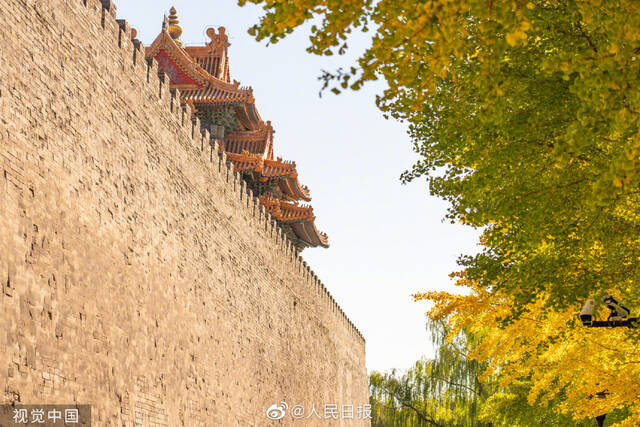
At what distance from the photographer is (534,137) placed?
262 inches

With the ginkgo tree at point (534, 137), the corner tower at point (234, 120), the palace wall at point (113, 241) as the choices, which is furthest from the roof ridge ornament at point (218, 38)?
the ginkgo tree at point (534, 137)

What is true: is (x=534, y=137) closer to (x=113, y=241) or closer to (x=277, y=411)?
(x=113, y=241)

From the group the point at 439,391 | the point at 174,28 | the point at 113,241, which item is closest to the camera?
the point at 113,241

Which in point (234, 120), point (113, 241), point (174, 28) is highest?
point (174, 28)

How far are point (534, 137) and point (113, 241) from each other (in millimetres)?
4710

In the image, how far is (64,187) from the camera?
7.33m

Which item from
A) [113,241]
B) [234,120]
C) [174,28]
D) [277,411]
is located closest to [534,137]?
[113,241]

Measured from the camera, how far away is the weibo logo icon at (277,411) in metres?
14.9

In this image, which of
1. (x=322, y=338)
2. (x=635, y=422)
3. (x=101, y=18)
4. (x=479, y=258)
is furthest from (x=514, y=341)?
(x=322, y=338)

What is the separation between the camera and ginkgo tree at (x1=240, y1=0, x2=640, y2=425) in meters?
3.62

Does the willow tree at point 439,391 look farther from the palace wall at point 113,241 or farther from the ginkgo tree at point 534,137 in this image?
the ginkgo tree at point 534,137

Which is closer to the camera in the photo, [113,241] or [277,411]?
[113,241]

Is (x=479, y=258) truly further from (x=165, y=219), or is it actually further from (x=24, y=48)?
(x=24, y=48)

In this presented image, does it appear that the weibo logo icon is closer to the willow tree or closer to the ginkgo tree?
the ginkgo tree
